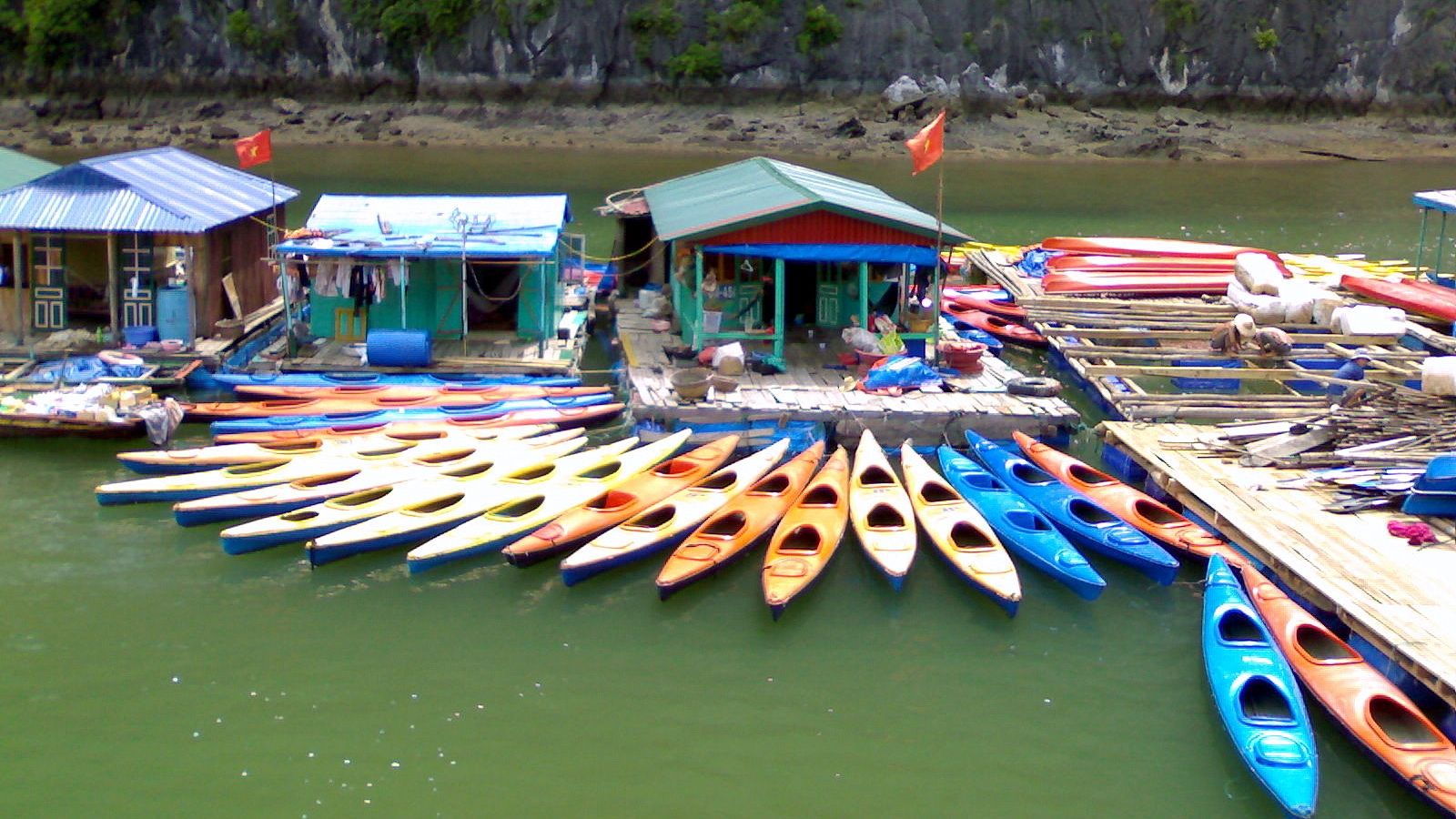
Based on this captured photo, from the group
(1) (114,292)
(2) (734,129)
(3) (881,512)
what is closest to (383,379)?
(1) (114,292)

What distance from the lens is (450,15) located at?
5750 centimetres

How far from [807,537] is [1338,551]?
4.89 m

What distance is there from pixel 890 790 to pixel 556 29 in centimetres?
5057

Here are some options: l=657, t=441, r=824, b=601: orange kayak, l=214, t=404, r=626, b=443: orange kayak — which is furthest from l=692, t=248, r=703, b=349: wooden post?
l=657, t=441, r=824, b=601: orange kayak

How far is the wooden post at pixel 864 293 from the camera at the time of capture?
758 inches

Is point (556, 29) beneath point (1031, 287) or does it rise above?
above

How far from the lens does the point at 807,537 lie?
1427 centimetres

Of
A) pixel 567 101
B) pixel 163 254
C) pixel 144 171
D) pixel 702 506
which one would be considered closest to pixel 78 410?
pixel 163 254

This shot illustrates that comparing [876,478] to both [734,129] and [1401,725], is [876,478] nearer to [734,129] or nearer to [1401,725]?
[1401,725]

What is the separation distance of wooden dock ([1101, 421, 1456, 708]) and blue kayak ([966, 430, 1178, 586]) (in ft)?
2.75

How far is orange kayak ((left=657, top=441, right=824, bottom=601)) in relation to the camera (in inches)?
526

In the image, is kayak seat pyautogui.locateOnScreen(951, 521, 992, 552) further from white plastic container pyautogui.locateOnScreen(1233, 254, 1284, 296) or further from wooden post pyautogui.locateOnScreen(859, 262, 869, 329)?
white plastic container pyautogui.locateOnScreen(1233, 254, 1284, 296)

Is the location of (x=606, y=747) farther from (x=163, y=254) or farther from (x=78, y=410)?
(x=163, y=254)

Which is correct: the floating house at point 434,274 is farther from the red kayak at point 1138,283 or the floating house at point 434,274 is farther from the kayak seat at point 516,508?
the red kayak at point 1138,283
